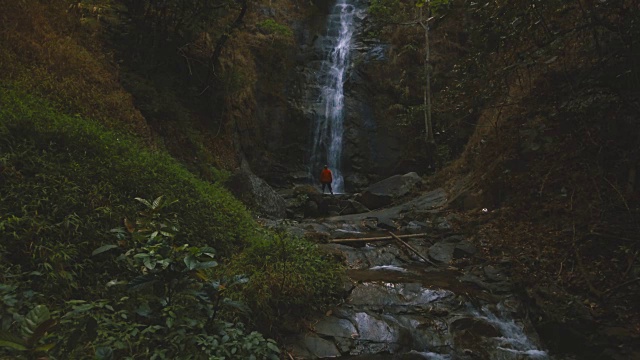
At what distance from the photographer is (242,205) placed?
7.13 meters

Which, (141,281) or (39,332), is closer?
(39,332)

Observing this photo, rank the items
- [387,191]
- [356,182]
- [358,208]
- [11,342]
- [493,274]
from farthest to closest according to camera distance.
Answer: [356,182], [387,191], [358,208], [493,274], [11,342]

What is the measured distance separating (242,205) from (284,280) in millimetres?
3125

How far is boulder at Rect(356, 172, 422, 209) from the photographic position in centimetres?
1302

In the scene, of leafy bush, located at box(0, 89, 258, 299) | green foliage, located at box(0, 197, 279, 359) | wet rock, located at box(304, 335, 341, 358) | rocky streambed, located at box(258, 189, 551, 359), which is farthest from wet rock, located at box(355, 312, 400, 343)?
leafy bush, located at box(0, 89, 258, 299)

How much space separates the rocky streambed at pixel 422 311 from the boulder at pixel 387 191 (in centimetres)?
541

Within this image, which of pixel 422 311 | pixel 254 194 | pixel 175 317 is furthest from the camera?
pixel 254 194

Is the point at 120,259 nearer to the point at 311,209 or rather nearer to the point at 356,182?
the point at 311,209

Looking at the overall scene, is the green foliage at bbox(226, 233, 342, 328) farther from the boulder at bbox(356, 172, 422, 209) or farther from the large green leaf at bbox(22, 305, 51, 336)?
the boulder at bbox(356, 172, 422, 209)

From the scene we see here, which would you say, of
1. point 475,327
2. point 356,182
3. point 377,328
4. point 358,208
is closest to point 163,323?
point 377,328

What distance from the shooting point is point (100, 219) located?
4141 millimetres

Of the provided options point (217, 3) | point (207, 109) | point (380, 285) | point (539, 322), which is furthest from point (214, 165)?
point (539, 322)

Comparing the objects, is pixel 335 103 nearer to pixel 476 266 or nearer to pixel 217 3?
pixel 217 3

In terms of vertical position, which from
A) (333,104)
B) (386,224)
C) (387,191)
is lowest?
(386,224)
